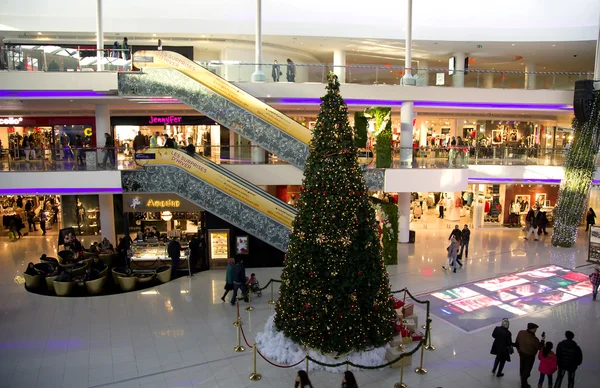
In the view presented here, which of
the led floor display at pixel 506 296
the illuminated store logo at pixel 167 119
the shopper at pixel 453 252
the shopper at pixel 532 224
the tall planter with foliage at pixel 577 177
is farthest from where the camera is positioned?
the illuminated store logo at pixel 167 119

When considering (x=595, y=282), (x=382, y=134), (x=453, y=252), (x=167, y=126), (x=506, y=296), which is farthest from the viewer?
(x=167, y=126)

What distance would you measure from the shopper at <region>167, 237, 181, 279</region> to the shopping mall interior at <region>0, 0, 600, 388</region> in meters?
0.33

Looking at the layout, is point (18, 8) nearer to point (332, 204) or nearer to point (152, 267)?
point (152, 267)

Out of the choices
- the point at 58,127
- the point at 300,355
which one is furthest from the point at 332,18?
the point at 300,355

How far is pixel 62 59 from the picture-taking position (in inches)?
708

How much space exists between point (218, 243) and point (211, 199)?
1850 millimetres

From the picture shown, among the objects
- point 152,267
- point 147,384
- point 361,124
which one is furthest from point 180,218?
point 147,384

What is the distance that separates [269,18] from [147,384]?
1788cm

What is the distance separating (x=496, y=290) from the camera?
15641mm

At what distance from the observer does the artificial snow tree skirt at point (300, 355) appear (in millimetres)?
10203

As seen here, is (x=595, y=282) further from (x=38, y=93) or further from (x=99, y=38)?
(x=38, y=93)

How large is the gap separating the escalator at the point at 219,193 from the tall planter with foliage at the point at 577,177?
12856mm

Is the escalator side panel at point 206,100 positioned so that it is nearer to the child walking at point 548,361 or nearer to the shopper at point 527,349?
the shopper at point 527,349

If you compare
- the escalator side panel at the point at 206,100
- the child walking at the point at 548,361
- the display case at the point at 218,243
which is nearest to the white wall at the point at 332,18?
the escalator side panel at the point at 206,100
